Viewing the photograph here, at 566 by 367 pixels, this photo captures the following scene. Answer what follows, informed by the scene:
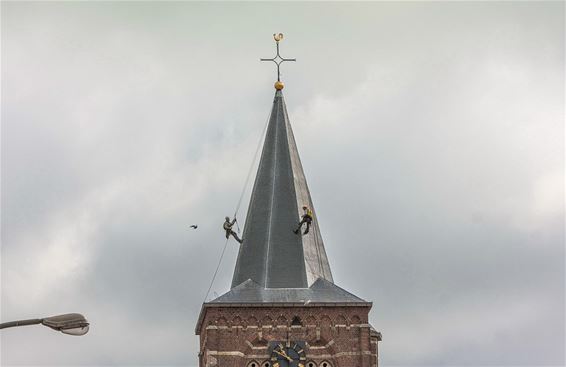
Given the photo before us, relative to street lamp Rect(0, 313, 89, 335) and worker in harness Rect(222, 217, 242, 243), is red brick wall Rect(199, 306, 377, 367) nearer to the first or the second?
worker in harness Rect(222, 217, 242, 243)

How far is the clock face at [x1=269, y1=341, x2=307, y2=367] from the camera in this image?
49.0 metres

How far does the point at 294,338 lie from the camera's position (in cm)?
4966

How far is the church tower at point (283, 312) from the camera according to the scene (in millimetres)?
49281

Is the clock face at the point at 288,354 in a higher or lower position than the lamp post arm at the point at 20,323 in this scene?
higher

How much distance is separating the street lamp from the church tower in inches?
1110

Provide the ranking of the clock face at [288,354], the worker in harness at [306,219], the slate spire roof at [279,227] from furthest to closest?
the worker in harness at [306,219]
the slate spire roof at [279,227]
the clock face at [288,354]

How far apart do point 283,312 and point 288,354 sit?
1793 mm

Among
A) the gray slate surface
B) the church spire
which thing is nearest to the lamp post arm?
the gray slate surface

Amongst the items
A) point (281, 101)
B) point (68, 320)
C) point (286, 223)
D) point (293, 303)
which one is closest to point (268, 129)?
point (281, 101)

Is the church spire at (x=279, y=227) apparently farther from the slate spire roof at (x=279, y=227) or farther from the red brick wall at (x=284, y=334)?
the red brick wall at (x=284, y=334)

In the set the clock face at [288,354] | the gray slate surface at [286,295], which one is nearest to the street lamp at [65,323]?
the clock face at [288,354]

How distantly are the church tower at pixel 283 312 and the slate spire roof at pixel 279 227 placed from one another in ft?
0.15

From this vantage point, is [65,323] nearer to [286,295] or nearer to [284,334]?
[284,334]

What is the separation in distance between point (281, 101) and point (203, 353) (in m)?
13.4
